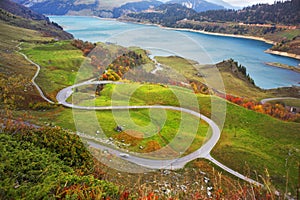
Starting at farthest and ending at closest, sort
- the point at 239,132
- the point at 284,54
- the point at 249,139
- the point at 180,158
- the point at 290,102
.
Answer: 1. the point at 284,54
2. the point at 290,102
3. the point at 239,132
4. the point at 249,139
5. the point at 180,158

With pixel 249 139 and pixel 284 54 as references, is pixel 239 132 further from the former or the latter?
pixel 284 54

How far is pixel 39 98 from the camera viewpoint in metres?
35.8

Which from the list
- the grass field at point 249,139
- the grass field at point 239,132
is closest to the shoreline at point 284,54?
the grass field at point 239,132

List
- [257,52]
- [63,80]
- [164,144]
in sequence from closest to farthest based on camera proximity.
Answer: [164,144], [63,80], [257,52]

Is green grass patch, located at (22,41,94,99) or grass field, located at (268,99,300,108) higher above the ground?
green grass patch, located at (22,41,94,99)

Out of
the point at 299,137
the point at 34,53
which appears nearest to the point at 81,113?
the point at 299,137

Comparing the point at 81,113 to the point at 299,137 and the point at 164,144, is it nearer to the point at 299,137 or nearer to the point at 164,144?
the point at 164,144

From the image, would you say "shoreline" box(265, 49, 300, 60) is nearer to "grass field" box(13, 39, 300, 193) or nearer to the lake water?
the lake water

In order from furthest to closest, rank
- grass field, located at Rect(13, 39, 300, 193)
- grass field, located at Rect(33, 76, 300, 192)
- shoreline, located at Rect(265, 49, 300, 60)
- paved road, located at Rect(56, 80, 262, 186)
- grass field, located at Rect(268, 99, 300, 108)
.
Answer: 1. shoreline, located at Rect(265, 49, 300, 60)
2. grass field, located at Rect(268, 99, 300, 108)
3. grass field, located at Rect(13, 39, 300, 193)
4. grass field, located at Rect(33, 76, 300, 192)
5. paved road, located at Rect(56, 80, 262, 186)

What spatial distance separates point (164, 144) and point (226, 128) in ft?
30.2

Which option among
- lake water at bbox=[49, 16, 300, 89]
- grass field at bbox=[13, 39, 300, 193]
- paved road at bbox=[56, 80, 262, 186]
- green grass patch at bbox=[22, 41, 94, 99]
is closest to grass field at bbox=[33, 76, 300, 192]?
grass field at bbox=[13, 39, 300, 193]

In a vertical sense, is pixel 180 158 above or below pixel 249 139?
above

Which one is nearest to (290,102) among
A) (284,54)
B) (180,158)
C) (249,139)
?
(249,139)

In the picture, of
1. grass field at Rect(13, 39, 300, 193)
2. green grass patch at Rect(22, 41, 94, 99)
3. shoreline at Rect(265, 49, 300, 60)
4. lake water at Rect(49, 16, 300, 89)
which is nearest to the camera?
grass field at Rect(13, 39, 300, 193)
